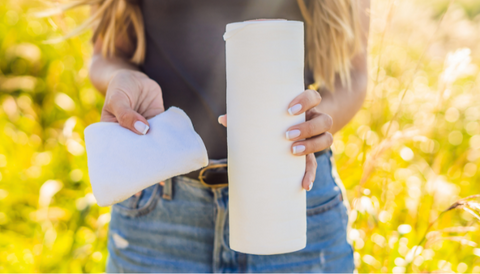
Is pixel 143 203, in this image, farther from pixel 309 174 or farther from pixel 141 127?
pixel 309 174

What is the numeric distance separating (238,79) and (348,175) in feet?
3.63

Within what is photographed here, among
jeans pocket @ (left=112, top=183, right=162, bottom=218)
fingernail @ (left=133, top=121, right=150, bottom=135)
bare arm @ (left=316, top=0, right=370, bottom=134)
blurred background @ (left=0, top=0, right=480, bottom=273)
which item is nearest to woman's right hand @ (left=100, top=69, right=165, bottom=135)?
fingernail @ (left=133, top=121, right=150, bottom=135)

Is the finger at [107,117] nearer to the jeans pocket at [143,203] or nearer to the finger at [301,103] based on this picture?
the jeans pocket at [143,203]

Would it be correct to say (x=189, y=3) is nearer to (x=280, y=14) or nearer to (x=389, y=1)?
(x=280, y=14)

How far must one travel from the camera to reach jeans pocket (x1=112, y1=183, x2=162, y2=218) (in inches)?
34.0

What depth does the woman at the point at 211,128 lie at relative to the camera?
32.4 inches

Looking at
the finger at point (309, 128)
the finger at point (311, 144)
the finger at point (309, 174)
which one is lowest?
the finger at point (309, 174)

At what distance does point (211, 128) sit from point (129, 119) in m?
0.29

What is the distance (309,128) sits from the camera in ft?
1.93

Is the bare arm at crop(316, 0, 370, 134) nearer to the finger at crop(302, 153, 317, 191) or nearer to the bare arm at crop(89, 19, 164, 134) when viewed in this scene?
the finger at crop(302, 153, 317, 191)

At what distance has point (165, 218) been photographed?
0.86 metres

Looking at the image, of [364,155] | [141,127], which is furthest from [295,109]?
[364,155]

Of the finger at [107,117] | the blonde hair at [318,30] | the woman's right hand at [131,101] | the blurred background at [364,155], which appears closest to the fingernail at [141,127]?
the woman's right hand at [131,101]

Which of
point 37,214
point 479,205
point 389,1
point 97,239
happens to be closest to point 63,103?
point 37,214
